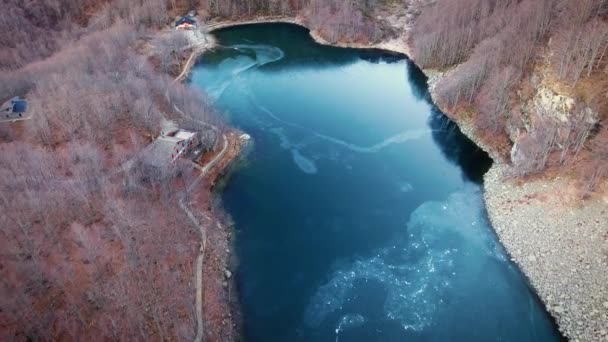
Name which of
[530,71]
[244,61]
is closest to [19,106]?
[244,61]

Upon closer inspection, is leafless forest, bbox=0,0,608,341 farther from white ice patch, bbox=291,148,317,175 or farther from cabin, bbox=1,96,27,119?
white ice patch, bbox=291,148,317,175

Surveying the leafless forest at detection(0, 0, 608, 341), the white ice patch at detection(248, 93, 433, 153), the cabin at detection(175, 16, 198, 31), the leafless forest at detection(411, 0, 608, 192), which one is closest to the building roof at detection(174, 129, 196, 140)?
the leafless forest at detection(0, 0, 608, 341)

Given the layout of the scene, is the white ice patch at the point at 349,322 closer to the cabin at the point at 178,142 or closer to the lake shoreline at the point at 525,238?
the lake shoreline at the point at 525,238

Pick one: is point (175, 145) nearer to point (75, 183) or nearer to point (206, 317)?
point (75, 183)

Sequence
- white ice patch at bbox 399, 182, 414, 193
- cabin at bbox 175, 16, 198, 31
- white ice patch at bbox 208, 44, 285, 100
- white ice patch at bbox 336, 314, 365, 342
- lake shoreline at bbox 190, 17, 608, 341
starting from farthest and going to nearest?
cabin at bbox 175, 16, 198, 31 < white ice patch at bbox 208, 44, 285, 100 < white ice patch at bbox 399, 182, 414, 193 < white ice patch at bbox 336, 314, 365, 342 < lake shoreline at bbox 190, 17, 608, 341

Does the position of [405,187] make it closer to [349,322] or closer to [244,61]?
[349,322]
